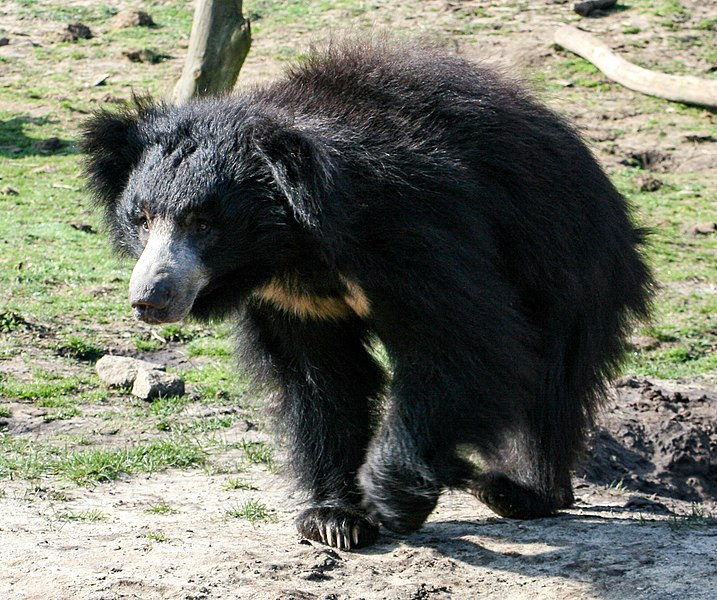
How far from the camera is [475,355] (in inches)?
156

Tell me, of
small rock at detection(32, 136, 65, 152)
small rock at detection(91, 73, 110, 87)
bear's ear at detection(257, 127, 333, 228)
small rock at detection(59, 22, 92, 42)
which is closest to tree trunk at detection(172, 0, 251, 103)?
small rock at detection(32, 136, 65, 152)

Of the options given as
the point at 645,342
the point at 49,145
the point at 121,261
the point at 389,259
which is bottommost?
the point at 645,342

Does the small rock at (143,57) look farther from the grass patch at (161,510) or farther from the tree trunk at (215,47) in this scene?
the grass patch at (161,510)

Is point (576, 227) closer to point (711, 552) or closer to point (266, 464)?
point (711, 552)

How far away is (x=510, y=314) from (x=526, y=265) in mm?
378

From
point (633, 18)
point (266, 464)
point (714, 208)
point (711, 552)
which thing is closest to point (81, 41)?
point (633, 18)

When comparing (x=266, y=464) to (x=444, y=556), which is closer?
(x=444, y=556)

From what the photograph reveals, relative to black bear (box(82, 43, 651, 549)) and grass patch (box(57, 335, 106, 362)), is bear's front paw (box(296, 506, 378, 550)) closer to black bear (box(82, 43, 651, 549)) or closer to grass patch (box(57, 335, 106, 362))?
black bear (box(82, 43, 651, 549))

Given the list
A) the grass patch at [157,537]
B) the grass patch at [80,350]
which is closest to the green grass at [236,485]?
the grass patch at [157,537]

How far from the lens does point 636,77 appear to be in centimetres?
1335

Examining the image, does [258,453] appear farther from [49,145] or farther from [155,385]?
[49,145]

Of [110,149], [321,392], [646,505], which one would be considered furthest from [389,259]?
[646,505]

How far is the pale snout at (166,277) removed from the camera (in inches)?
148

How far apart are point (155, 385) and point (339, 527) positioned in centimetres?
242
